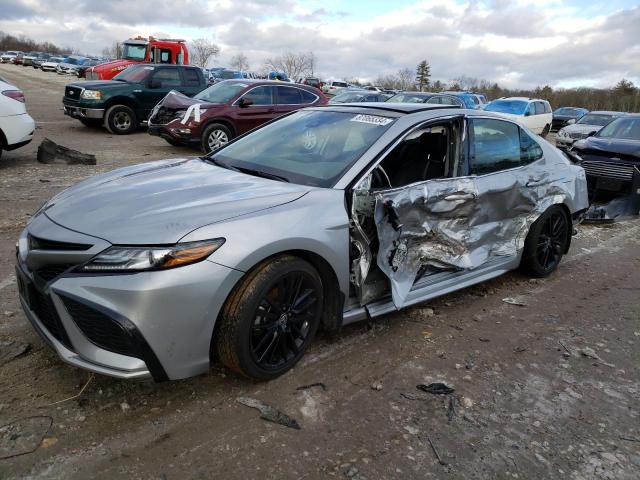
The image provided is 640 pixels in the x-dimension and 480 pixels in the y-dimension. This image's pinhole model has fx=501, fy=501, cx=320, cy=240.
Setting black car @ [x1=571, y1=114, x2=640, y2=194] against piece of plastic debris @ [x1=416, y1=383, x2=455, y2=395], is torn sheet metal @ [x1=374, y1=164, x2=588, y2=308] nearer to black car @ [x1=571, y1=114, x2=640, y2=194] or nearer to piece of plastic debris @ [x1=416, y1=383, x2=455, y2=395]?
piece of plastic debris @ [x1=416, y1=383, x2=455, y2=395]

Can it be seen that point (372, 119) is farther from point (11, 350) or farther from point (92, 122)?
point (92, 122)

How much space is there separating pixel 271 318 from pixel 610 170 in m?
7.15

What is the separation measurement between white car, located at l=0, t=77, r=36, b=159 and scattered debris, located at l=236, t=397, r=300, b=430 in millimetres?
7356

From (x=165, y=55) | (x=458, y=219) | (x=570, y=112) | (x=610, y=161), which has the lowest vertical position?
(x=458, y=219)

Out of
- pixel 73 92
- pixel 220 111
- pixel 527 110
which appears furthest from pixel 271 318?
pixel 527 110

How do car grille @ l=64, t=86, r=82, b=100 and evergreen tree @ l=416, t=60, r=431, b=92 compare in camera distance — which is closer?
car grille @ l=64, t=86, r=82, b=100

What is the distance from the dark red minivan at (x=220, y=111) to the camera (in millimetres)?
10562

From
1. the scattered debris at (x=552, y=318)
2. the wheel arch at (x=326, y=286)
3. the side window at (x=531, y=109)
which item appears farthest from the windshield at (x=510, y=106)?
the wheel arch at (x=326, y=286)

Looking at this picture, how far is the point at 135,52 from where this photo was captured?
1988 cm

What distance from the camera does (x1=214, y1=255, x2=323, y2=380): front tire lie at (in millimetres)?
2623

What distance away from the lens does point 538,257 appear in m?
4.77

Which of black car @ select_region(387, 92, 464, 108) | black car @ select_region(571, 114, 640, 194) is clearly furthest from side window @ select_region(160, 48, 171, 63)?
black car @ select_region(571, 114, 640, 194)

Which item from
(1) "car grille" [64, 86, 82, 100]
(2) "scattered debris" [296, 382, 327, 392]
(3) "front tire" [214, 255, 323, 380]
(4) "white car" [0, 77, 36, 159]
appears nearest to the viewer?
(3) "front tire" [214, 255, 323, 380]

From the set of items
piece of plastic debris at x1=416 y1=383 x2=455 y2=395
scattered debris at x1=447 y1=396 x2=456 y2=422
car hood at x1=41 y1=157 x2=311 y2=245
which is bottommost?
scattered debris at x1=447 y1=396 x2=456 y2=422
